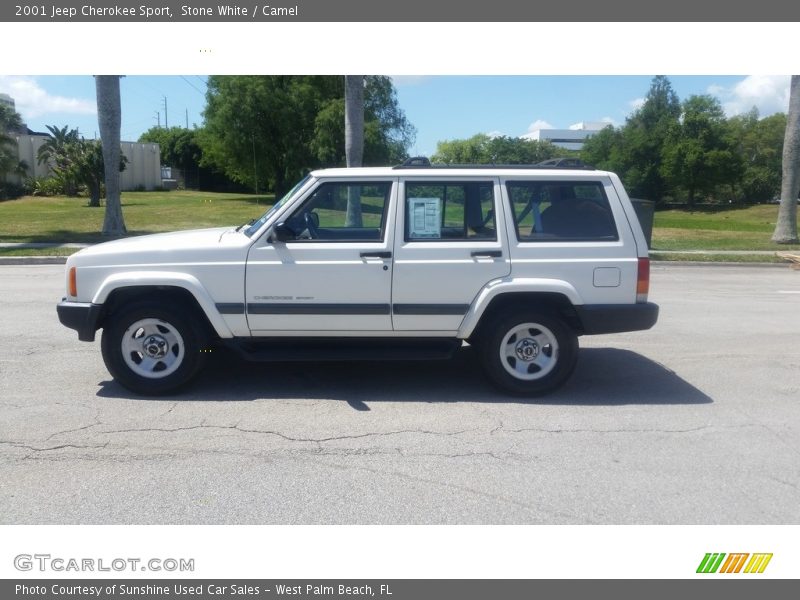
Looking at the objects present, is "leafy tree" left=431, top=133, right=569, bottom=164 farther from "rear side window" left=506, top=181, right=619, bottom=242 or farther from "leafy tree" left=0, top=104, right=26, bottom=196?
"rear side window" left=506, top=181, right=619, bottom=242

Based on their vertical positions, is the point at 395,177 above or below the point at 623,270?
above

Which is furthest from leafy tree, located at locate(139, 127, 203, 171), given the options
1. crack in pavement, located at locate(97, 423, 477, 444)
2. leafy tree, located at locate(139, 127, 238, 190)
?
crack in pavement, located at locate(97, 423, 477, 444)

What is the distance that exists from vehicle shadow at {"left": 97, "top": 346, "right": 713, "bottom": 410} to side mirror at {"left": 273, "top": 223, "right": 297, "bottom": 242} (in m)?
1.37

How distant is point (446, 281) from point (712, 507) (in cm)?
267

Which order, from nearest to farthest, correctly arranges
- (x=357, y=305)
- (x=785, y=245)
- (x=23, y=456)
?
(x=23, y=456), (x=357, y=305), (x=785, y=245)

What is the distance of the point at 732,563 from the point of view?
12.4ft

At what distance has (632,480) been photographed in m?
4.63

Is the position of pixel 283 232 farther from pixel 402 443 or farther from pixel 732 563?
pixel 732 563

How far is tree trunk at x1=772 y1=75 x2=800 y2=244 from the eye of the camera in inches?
792

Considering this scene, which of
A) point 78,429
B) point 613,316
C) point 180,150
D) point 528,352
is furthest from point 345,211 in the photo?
point 180,150

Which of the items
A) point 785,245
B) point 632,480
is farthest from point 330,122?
point 632,480

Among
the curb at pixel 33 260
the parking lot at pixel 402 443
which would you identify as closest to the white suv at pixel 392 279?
the parking lot at pixel 402 443

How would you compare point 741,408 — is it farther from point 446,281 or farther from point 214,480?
point 214,480

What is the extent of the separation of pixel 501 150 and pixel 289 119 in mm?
30922
